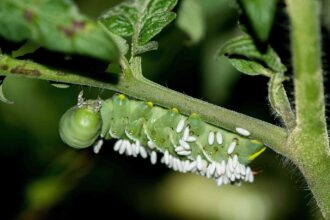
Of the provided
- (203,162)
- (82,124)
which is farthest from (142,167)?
(82,124)

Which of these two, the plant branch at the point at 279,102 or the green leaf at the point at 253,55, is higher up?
the green leaf at the point at 253,55

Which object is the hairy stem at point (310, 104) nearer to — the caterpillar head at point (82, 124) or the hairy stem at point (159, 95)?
the hairy stem at point (159, 95)

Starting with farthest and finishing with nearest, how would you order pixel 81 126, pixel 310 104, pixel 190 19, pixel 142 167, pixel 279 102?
1. pixel 142 167
2. pixel 190 19
3. pixel 81 126
4. pixel 279 102
5. pixel 310 104

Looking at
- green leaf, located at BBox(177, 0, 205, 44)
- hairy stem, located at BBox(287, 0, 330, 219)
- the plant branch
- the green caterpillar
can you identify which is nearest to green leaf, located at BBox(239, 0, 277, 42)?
hairy stem, located at BBox(287, 0, 330, 219)

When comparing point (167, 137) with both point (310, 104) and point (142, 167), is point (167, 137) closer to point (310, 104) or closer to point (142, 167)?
point (310, 104)

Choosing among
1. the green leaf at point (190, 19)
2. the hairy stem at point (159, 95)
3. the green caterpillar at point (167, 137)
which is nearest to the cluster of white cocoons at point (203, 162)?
the green caterpillar at point (167, 137)

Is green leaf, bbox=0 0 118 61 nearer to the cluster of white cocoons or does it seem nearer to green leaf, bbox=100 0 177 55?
green leaf, bbox=100 0 177 55
